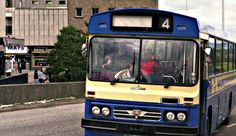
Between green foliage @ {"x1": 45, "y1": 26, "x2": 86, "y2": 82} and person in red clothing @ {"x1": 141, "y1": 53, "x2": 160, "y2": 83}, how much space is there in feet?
104

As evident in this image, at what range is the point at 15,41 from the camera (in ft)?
191

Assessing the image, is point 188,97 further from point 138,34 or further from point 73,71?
point 73,71

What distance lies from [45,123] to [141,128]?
277 inches

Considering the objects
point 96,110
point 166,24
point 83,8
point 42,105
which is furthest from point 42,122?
point 83,8

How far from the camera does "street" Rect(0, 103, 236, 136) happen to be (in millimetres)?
13562

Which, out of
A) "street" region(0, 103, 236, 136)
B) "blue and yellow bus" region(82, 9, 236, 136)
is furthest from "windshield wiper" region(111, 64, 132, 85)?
"street" region(0, 103, 236, 136)

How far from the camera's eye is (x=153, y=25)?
9617 mm

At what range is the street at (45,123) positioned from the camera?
1356 centimetres

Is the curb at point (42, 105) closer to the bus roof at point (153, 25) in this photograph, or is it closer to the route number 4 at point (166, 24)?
the bus roof at point (153, 25)

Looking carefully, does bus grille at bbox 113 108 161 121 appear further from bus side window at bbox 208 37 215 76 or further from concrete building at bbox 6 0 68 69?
concrete building at bbox 6 0 68 69

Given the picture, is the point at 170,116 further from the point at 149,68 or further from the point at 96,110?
the point at 96,110

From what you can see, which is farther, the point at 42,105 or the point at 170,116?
the point at 42,105

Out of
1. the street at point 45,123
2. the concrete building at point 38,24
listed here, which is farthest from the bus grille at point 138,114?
the concrete building at point 38,24

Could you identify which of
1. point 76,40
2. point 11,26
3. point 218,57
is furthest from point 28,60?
point 218,57
